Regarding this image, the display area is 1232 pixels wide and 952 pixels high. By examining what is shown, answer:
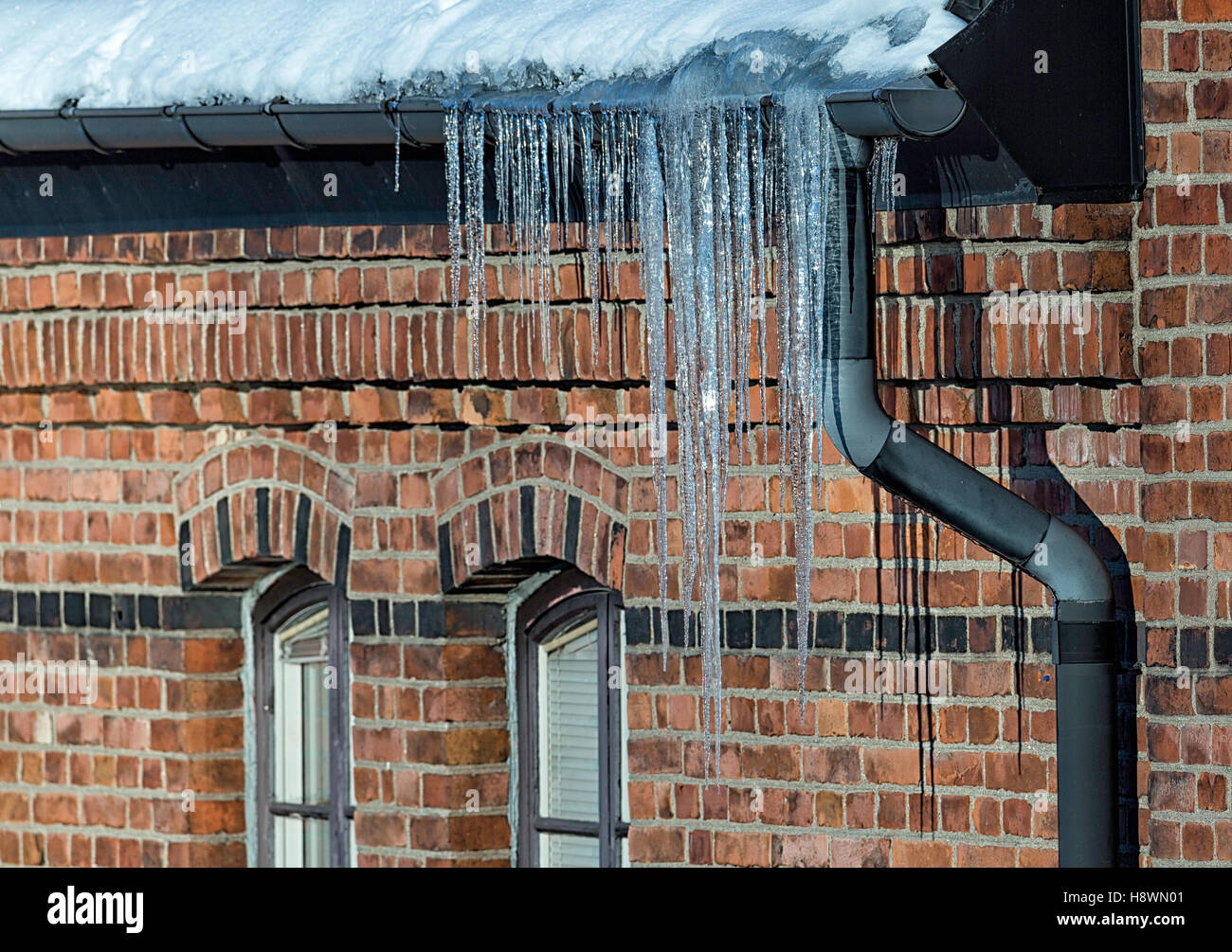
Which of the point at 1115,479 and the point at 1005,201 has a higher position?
the point at 1005,201

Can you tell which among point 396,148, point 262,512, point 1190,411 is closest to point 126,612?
point 262,512

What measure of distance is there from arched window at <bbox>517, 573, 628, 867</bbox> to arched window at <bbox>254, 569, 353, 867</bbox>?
0.60 metres

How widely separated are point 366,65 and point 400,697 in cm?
163

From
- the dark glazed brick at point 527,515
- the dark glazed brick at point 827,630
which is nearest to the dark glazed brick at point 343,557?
the dark glazed brick at point 527,515

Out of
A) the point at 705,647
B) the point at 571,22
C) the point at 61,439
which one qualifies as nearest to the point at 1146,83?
the point at 571,22

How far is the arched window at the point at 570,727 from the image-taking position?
491 cm

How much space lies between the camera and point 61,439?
17.5 ft

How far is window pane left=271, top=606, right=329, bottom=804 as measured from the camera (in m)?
5.30

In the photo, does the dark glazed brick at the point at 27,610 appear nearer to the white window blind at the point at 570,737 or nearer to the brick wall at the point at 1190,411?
the white window blind at the point at 570,737

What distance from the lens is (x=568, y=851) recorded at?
4996 mm

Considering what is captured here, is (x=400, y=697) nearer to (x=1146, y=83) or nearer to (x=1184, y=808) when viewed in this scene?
(x=1184, y=808)

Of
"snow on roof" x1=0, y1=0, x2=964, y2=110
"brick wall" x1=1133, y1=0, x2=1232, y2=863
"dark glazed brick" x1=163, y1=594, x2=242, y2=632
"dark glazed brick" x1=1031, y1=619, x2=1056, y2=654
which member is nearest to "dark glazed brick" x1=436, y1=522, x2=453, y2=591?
"dark glazed brick" x1=163, y1=594, x2=242, y2=632

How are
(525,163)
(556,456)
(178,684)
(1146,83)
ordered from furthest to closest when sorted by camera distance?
(178,684)
(556,456)
(525,163)
(1146,83)

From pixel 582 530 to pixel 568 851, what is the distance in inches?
36.0
